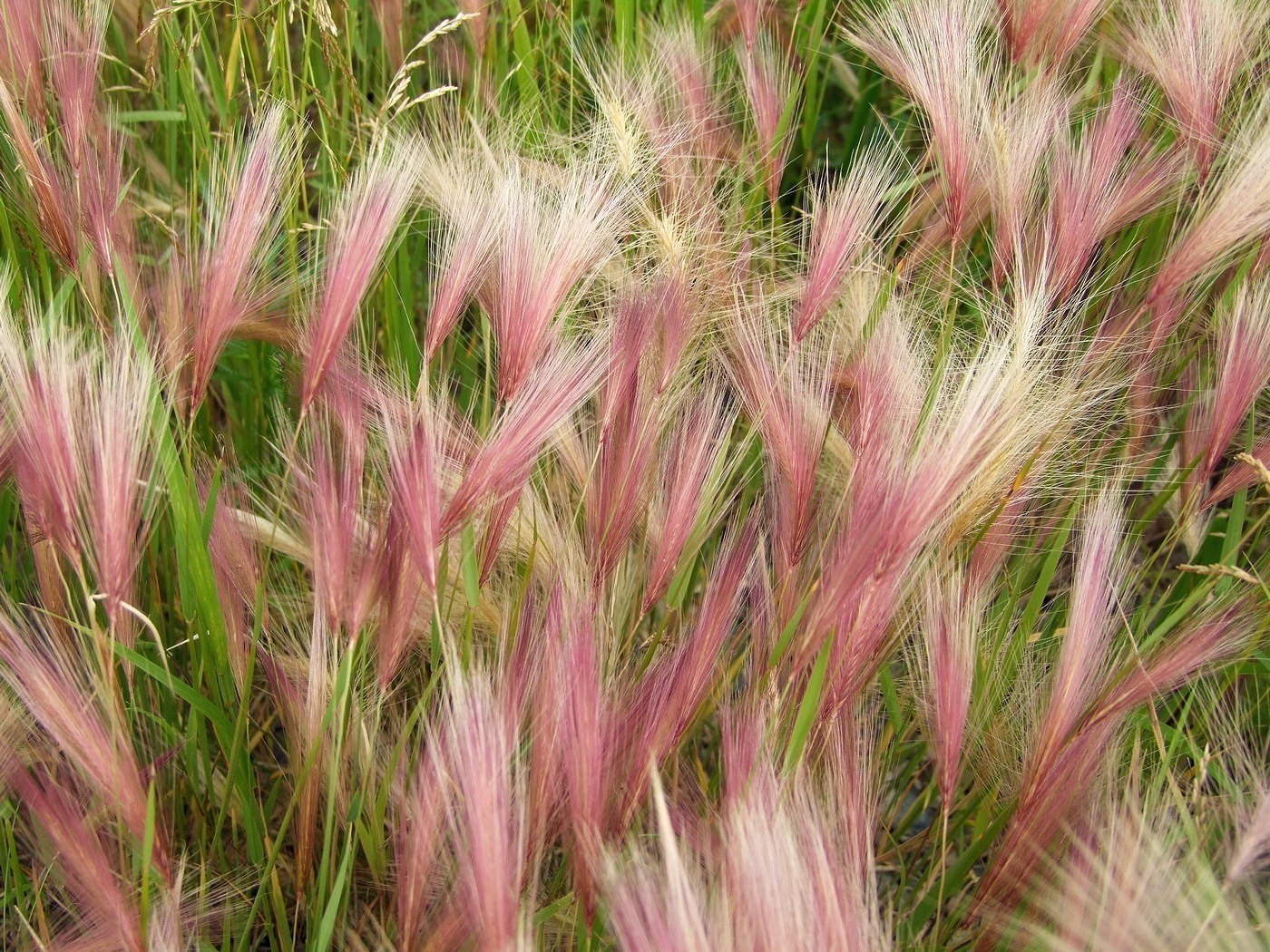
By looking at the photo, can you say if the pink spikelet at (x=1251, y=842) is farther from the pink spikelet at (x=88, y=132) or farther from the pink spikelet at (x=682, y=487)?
the pink spikelet at (x=88, y=132)

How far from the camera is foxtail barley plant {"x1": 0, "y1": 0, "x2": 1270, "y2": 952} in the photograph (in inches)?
31.5

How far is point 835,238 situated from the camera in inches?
42.8

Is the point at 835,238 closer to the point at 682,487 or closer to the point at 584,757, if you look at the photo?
the point at 682,487

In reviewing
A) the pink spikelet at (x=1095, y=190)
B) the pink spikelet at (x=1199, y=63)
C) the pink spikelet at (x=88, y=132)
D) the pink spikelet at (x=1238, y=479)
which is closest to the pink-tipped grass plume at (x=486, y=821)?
the pink spikelet at (x=88, y=132)

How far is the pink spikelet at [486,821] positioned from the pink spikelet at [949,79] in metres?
0.73

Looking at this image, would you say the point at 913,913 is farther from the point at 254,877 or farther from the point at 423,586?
the point at 254,877

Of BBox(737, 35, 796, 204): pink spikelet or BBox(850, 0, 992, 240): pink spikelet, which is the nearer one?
BBox(850, 0, 992, 240): pink spikelet

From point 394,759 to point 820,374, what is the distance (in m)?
0.55

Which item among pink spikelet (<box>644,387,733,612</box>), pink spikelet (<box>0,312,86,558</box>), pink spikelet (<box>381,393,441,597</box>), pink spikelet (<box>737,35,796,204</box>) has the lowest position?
pink spikelet (<box>644,387,733,612</box>)

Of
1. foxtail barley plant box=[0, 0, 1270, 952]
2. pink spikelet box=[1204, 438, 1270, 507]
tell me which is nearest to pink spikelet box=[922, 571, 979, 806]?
foxtail barley plant box=[0, 0, 1270, 952]

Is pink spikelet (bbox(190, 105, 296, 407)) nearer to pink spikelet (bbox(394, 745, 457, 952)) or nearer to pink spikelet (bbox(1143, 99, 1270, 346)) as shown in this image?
pink spikelet (bbox(394, 745, 457, 952))

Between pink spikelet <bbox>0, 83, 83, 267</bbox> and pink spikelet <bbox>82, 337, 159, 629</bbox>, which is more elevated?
pink spikelet <bbox>0, 83, 83, 267</bbox>

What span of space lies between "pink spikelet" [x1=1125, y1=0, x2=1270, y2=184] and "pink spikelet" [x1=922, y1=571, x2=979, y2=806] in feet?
2.02

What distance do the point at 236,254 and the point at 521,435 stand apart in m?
0.33
